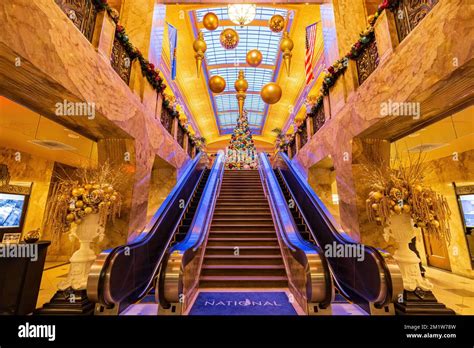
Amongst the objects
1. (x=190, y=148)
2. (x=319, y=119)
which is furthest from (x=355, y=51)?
(x=190, y=148)

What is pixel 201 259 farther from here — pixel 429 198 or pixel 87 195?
pixel 429 198

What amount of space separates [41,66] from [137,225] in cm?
310

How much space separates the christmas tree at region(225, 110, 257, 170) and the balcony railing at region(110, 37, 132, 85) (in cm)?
732

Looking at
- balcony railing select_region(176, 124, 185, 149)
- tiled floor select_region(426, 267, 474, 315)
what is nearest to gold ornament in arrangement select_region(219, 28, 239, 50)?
balcony railing select_region(176, 124, 185, 149)

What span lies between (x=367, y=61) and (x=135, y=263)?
5188 mm

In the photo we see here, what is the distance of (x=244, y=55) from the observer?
14133 millimetres

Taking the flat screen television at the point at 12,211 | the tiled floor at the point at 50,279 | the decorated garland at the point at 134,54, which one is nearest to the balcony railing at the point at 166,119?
the decorated garland at the point at 134,54

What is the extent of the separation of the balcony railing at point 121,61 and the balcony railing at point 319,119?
4.75m

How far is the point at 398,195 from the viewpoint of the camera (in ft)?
8.87

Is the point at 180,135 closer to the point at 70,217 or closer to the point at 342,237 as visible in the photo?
the point at 70,217

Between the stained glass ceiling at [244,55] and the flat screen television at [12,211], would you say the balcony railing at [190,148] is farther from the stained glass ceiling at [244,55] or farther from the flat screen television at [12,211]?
the stained glass ceiling at [244,55]

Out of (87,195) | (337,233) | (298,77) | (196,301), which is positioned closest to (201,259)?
(196,301)
